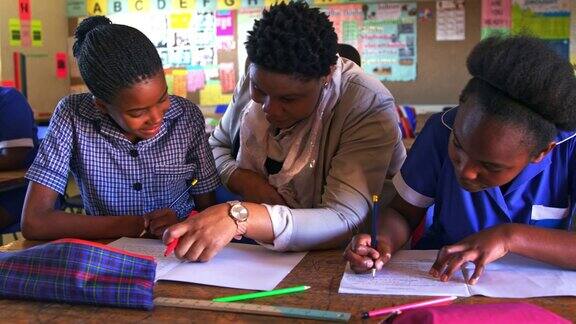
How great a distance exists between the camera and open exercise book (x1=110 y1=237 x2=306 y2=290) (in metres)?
1.09

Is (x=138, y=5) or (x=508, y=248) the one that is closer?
(x=508, y=248)

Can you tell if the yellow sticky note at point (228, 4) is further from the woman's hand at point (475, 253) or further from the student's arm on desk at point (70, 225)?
the woman's hand at point (475, 253)

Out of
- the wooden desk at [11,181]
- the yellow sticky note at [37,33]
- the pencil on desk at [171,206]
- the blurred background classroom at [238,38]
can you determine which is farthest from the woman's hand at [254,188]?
Answer: the yellow sticky note at [37,33]

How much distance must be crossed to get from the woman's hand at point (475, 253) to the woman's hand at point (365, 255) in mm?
98

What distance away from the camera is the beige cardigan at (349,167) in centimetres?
130

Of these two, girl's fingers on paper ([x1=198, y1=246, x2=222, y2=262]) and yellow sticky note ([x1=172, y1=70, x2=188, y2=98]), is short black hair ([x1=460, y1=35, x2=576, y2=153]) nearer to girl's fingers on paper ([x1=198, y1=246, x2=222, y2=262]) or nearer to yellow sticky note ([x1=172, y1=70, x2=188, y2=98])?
girl's fingers on paper ([x1=198, y1=246, x2=222, y2=262])

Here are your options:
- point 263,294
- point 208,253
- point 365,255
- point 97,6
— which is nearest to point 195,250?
point 208,253

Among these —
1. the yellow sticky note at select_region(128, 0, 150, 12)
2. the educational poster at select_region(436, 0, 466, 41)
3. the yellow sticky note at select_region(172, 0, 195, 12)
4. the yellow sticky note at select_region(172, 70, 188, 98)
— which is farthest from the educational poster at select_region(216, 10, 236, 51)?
the educational poster at select_region(436, 0, 466, 41)

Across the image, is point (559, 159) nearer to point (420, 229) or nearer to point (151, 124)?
point (420, 229)

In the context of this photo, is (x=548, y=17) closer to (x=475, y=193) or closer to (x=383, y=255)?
(x=475, y=193)

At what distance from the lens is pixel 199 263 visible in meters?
1.20

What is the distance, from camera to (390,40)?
14.6 ft

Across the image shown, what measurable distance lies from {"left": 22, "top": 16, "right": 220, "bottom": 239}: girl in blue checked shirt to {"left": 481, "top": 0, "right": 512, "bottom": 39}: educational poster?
3.20 meters

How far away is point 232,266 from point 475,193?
53 centimetres
